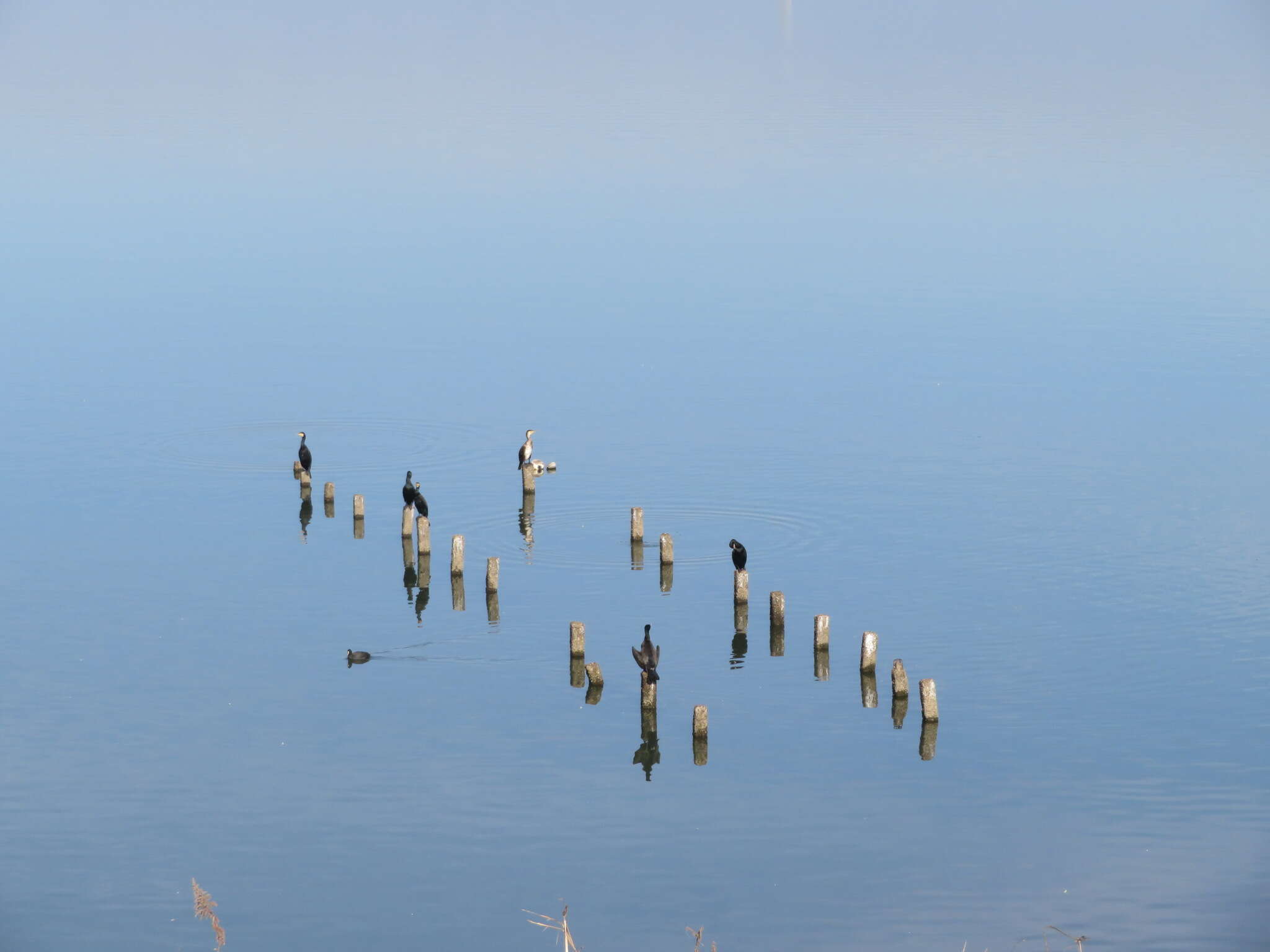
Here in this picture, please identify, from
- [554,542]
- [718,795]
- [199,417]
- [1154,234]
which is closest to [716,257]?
[1154,234]

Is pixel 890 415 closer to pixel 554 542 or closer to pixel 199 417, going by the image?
pixel 554 542

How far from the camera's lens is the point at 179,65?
5354 inches

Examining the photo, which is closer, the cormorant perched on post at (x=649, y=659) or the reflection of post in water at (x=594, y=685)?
the cormorant perched on post at (x=649, y=659)

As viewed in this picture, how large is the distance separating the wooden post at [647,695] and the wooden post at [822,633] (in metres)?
4.09

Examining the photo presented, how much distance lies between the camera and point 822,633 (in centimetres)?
3369

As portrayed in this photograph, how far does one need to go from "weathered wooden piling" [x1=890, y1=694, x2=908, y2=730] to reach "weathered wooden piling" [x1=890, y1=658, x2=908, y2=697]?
0.27 ft

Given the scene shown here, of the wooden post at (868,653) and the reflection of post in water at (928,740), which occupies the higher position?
the wooden post at (868,653)

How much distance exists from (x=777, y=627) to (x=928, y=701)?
4.94 meters

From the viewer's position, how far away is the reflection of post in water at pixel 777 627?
34938mm

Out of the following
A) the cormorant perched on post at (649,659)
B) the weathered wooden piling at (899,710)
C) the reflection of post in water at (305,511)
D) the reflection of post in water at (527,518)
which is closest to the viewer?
the cormorant perched on post at (649,659)

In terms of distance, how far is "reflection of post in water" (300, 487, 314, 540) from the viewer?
42.8 meters

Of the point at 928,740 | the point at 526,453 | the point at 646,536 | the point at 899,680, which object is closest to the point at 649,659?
the point at 899,680

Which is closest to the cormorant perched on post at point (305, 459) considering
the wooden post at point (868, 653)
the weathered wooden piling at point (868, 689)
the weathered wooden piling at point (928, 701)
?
the wooden post at point (868, 653)

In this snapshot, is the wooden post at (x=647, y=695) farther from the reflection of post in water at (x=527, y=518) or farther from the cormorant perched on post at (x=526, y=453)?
the cormorant perched on post at (x=526, y=453)
